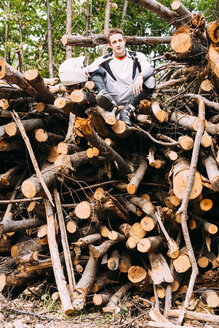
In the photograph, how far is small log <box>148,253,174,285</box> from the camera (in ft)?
9.55

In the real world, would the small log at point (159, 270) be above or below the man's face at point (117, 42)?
below

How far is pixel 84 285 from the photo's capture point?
2.95 meters

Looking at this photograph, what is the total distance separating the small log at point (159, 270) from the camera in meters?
2.91

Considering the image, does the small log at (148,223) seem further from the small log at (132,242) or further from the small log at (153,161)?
the small log at (153,161)

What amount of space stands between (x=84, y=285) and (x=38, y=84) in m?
2.07

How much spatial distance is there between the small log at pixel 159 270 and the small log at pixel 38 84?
6.71ft

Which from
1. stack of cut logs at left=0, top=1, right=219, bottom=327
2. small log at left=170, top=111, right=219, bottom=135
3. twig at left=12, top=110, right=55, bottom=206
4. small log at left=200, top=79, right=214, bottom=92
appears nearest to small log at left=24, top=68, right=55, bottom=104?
stack of cut logs at left=0, top=1, right=219, bottom=327

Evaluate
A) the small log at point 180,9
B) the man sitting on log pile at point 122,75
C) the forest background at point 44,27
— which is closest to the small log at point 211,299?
the man sitting on log pile at point 122,75

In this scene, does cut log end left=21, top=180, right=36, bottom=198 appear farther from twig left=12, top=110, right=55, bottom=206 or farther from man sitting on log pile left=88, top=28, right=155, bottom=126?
→ man sitting on log pile left=88, top=28, right=155, bottom=126

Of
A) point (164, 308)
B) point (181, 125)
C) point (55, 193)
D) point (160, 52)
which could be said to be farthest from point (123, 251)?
point (160, 52)

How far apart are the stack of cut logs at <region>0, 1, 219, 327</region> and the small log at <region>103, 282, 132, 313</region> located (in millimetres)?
10

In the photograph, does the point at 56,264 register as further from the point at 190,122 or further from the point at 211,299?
the point at 190,122

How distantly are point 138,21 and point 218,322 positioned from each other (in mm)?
9285

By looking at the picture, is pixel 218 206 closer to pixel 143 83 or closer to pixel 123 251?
pixel 123 251
